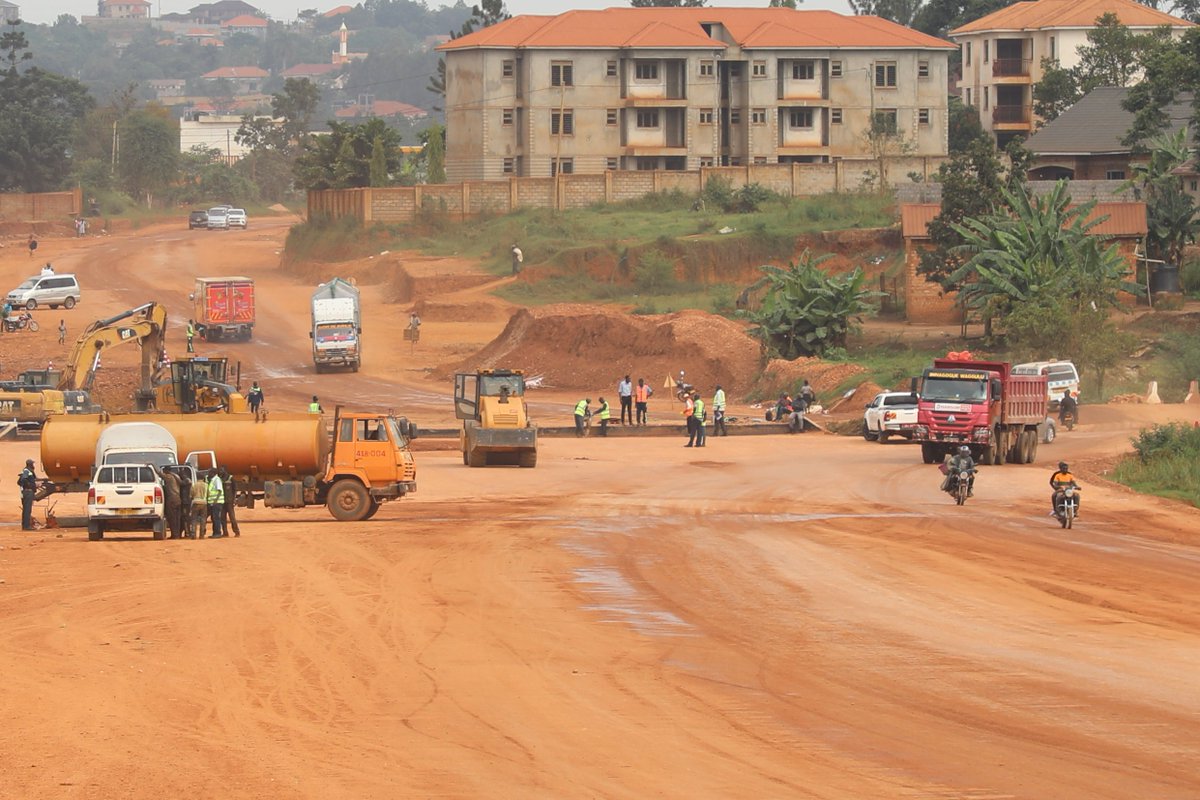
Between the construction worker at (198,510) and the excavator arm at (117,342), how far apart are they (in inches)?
899

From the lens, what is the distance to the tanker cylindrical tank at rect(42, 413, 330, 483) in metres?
32.9

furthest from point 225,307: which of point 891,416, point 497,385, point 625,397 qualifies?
point 891,416

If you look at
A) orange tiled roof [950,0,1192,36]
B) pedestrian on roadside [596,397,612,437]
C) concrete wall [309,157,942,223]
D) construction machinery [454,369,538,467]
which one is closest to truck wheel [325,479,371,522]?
construction machinery [454,369,538,467]

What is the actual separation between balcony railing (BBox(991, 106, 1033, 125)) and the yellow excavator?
7557cm

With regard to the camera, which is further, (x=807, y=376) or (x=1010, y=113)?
(x=1010, y=113)

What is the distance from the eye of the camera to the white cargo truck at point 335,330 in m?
68.2

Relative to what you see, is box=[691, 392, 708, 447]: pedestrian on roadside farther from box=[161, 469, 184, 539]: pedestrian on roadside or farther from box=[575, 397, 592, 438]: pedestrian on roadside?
box=[161, 469, 184, 539]: pedestrian on roadside

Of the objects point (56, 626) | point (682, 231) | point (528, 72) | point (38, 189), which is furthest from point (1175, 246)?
point (38, 189)

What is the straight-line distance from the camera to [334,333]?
68312 mm

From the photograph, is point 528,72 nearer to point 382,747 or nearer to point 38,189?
point 38,189

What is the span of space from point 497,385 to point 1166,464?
16158 millimetres

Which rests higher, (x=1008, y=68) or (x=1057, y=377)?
(x=1008, y=68)

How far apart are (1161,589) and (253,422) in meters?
16.9

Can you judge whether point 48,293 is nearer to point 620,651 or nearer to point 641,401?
point 641,401
